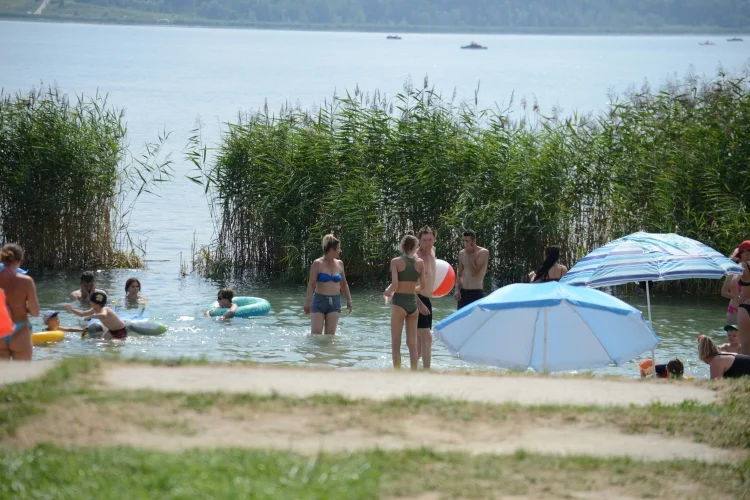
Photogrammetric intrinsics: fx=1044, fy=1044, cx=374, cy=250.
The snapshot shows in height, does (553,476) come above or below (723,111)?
below

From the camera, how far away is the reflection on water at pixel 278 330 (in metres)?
13.4

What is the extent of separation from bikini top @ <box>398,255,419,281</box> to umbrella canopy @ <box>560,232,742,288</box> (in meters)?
1.60

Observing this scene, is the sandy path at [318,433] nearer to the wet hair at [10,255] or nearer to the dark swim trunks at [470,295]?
the wet hair at [10,255]

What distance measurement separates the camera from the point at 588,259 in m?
11.6

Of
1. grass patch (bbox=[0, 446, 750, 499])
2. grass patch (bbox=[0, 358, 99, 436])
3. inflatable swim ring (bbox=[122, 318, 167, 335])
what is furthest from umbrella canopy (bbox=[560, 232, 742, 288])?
inflatable swim ring (bbox=[122, 318, 167, 335])

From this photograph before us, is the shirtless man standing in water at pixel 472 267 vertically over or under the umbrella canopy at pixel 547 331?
over

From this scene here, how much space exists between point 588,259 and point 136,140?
34706 mm

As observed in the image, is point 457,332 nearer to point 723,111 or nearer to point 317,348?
point 317,348

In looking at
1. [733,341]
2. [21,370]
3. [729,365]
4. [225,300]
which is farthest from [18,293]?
[733,341]

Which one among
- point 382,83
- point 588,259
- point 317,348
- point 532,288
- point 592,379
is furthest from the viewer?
point 382,83

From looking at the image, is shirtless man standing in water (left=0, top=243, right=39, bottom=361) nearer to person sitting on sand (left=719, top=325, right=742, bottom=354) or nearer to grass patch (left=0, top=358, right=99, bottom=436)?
grass patch (left=0, top=358, right=99, bottom=436)

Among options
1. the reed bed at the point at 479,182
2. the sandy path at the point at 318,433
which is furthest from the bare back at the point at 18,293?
the reed bed at the point at 479,182

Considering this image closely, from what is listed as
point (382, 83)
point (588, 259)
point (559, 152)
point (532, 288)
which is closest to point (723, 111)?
point (559, 152)

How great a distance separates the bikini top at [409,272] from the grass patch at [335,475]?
458 cm
